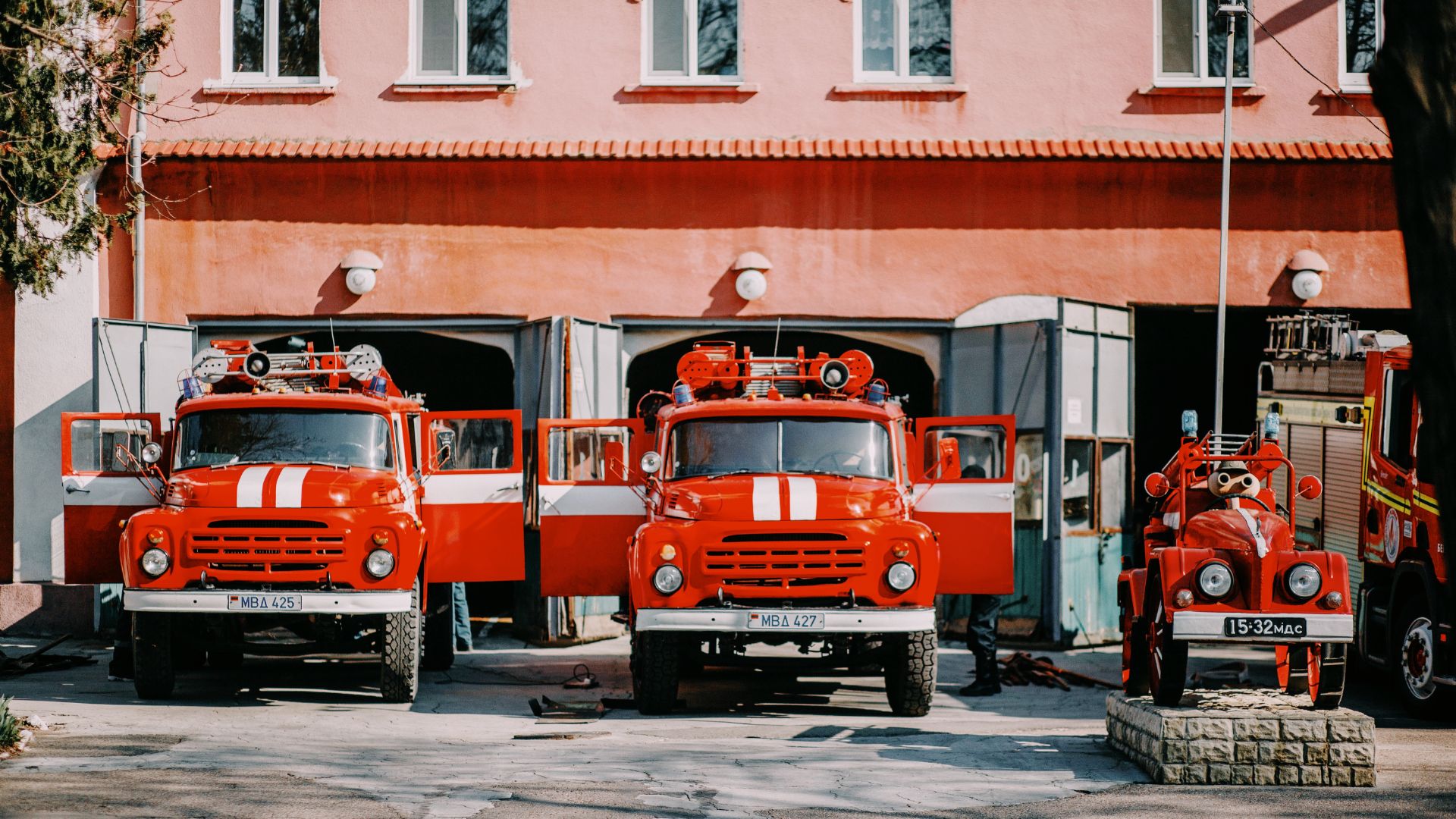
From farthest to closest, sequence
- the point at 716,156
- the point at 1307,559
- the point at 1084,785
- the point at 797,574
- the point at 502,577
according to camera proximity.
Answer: the point at 716,156 → the point at 502,577 → the point at 797,574 → the point at 1307,559 → the point at 1084,785

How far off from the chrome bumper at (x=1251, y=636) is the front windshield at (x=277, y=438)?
5.82 metres

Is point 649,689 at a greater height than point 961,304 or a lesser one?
lesser

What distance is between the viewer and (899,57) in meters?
16.8

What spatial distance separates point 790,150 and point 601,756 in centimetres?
819

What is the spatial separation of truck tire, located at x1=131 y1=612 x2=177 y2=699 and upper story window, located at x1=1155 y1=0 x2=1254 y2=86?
11.1 m

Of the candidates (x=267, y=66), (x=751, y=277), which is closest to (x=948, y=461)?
(x=751, y=277)

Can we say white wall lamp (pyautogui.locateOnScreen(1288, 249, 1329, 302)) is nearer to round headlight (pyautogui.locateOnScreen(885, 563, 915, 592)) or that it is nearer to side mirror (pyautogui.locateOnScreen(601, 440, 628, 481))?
round headlight (pyautogui.locateOnScreen(885, 563, 915, 592))

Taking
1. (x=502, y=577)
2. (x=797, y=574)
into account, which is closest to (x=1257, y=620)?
(x=797, y=574)

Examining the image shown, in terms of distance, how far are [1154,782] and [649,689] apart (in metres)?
3.62

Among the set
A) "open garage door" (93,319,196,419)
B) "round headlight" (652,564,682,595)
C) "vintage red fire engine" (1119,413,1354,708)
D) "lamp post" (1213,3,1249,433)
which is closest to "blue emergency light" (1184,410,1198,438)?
"vintage red fire engine" (1119,413,1354,708)

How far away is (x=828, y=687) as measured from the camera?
12.9m

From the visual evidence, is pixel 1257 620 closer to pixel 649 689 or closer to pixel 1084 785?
pixel 1084 785

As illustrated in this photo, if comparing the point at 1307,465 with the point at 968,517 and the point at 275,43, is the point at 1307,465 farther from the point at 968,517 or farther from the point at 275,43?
the point at 275,43

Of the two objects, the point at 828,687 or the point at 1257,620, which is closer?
the point at 1257,620
